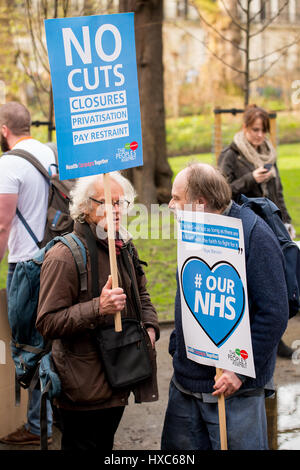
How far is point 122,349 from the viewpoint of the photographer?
125 inches

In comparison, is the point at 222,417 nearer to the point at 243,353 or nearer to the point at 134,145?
the point at 243,353

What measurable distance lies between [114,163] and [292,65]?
106 feet

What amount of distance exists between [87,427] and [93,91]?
1540mm

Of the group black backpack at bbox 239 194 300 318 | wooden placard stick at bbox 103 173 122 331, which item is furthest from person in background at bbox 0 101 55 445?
black backpack at bbox 239 194 300 318

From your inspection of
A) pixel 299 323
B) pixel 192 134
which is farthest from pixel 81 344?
pixel 192 134

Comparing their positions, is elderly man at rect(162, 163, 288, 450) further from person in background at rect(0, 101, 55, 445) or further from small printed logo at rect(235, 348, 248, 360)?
person in background at rect(0, 101, 55, 445)

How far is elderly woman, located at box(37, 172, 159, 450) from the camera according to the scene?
307 centimetres

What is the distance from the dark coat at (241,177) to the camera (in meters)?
5.76

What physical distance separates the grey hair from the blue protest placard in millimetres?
122

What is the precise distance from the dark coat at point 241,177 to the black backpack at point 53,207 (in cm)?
191

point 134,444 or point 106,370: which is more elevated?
point 106,370

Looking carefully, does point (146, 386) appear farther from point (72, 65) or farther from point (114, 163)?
point (72, 65)

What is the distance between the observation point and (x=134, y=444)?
450 centimetres

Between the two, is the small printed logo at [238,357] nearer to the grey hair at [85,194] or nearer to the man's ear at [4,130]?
the grey hair at [85,194]
